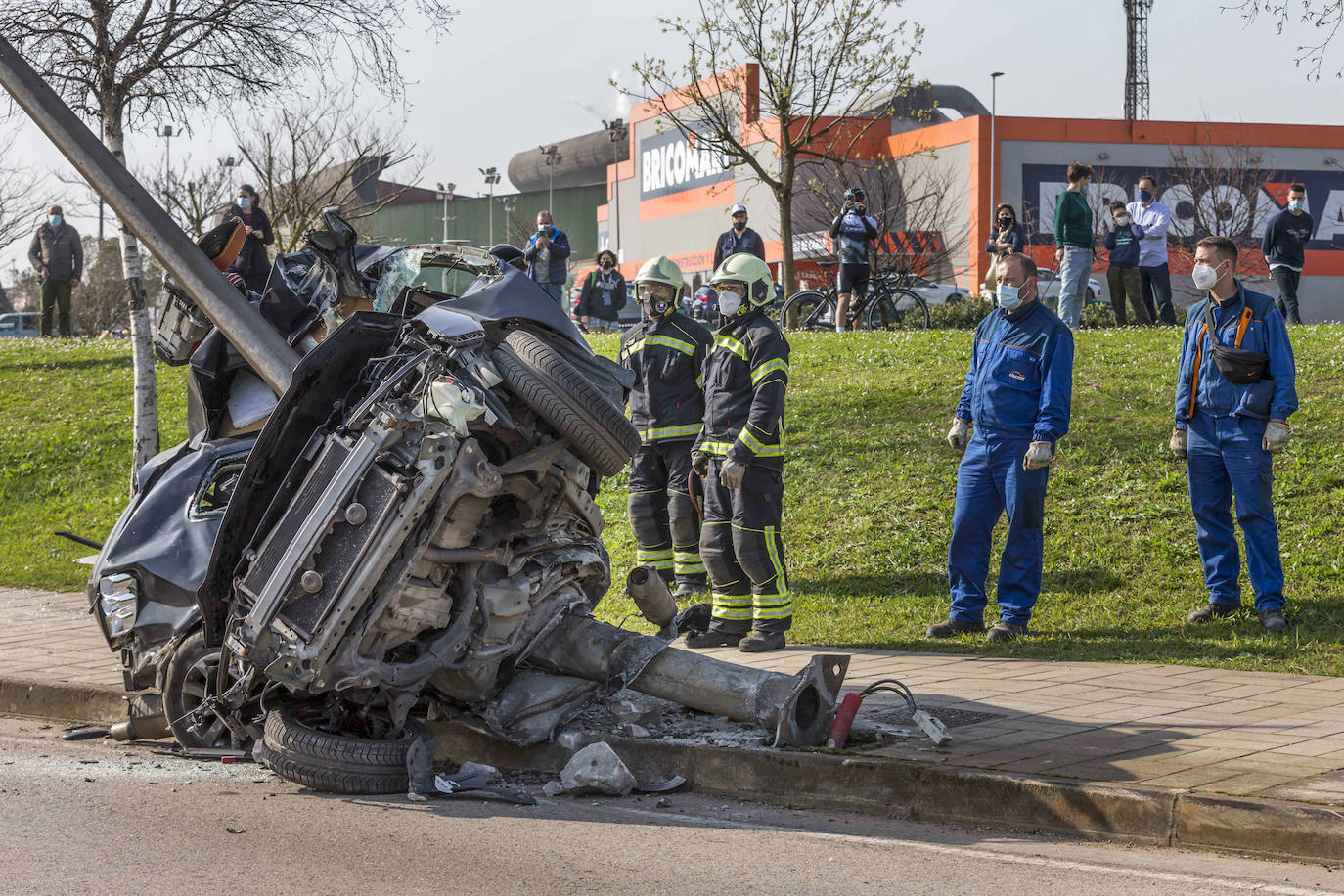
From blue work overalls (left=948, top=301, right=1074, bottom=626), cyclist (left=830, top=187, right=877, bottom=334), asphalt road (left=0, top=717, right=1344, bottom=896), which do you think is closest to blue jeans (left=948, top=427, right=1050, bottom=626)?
blue work overalls (left=948, top=301, right=1074, bottom=626)

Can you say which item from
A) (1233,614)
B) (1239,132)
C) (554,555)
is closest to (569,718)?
(554,555)

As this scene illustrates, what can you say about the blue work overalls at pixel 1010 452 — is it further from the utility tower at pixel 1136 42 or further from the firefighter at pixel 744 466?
the utility tower at pixel 1136 42

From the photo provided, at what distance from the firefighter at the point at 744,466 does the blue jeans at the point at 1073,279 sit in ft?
30.2

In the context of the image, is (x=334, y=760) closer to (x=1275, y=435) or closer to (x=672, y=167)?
(x=1275, y=435)

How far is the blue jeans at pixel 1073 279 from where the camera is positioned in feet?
56.2

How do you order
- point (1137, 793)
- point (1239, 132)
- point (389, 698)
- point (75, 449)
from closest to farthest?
point (1137, 793)
point (389, 698)
point (75, 449)
point (1239, 132)

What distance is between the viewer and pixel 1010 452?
340 inches

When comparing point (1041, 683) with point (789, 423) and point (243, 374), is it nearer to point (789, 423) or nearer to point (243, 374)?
point (243, 374)

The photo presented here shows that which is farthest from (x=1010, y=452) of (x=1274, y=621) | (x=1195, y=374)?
(x=1274, y=621)

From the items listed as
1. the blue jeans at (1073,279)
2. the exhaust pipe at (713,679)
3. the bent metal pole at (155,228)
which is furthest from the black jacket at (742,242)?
the exhaust pipe at (713,679)

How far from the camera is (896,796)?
5.61m

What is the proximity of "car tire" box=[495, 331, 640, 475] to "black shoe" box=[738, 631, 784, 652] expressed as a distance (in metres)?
2.68

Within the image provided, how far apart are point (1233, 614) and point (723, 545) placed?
3.08 metres

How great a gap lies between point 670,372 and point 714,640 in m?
1.98
